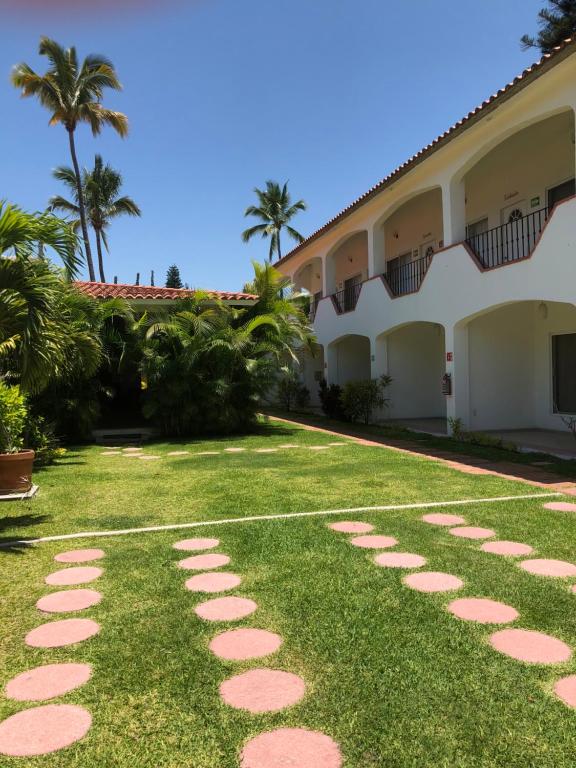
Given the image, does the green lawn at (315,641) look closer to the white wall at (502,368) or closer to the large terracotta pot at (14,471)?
the large terracotta pot at (14,471)

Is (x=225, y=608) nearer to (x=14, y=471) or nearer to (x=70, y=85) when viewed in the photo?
(x=14, y=471)

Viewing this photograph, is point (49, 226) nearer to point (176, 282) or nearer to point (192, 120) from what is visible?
point (192, 120)

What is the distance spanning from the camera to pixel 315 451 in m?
9.93

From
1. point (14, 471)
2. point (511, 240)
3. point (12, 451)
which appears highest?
point (511, 240)

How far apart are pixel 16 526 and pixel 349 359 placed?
49.6 ft

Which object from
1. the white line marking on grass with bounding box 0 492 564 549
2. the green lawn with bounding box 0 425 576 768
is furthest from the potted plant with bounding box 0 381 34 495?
the white line marking on grass with bounding box 0 492 564 549

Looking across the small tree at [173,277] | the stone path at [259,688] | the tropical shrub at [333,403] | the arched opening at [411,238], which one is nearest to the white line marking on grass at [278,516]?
the stone path at [259,688]

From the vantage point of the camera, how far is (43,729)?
202 cm

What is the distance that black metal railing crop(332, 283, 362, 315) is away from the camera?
58.3 feet

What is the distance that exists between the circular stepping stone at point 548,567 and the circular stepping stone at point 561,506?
1.73 m

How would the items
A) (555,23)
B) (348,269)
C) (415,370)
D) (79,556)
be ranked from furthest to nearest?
(348,269) < (555,23) < (415,370) < (79,556)

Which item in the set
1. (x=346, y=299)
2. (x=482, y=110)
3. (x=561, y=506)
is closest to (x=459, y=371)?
(x=482, y=110)

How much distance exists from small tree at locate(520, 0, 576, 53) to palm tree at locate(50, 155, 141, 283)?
25.3 m

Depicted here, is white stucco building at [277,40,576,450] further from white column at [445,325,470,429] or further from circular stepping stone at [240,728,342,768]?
circular stepping stone at [240,728,342,768]
